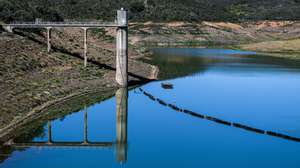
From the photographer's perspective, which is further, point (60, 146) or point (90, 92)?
point (90, 92)

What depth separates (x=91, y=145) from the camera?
4331 cm

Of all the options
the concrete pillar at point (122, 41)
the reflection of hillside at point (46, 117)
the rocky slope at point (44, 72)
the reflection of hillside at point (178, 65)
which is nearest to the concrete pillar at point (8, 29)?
the rocky slope at point (44, 72)

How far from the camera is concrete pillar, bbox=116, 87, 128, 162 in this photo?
4142 centimetres

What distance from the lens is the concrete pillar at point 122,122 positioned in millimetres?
41425

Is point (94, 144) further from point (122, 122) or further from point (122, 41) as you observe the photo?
point (122, 41)

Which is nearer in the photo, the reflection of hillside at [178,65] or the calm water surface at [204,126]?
the calm water surface at [204,126]

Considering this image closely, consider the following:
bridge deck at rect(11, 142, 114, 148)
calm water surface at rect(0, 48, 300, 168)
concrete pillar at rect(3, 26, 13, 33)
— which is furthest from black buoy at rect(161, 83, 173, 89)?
bridge deck at rect(11, 142, 114, 148)

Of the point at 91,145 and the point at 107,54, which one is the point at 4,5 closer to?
the point at 107,54

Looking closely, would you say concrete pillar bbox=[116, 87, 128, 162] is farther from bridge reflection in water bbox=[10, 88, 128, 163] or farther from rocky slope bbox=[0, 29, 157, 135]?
rocky slope bbox=[0, 29, 157, 135]

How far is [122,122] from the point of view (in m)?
53.1

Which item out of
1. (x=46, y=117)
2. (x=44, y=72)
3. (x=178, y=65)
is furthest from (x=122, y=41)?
(x=178, y=65)

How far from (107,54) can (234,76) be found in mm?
26068

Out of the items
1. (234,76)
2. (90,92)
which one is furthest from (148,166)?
(234,76)

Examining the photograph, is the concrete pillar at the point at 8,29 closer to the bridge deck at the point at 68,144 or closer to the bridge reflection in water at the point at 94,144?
the bridge reflection in water at the point at 94,144
